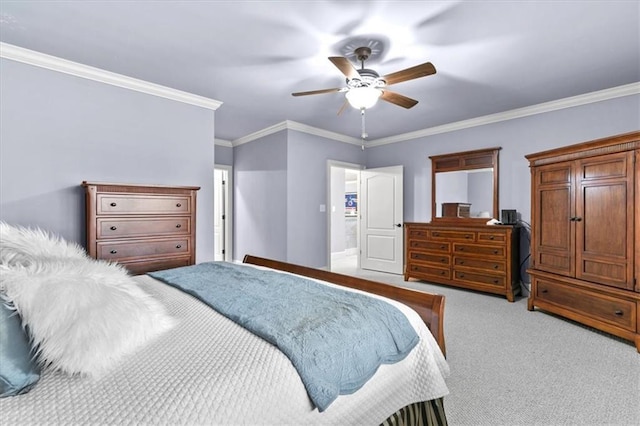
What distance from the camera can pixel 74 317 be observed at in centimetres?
85

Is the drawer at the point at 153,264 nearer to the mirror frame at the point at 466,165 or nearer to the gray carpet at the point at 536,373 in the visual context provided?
the gray carpet at the point at 536,373

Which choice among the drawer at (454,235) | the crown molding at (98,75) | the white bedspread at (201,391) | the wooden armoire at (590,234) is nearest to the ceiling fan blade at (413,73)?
the wooden armoire at (590,234)

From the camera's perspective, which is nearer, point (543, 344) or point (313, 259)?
point (543, 344)

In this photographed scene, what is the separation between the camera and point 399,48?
2.58m

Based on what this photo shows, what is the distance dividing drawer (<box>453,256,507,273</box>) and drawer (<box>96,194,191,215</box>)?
3507 millimetres

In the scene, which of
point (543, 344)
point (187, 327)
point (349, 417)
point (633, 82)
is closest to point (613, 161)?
point (633, 82)

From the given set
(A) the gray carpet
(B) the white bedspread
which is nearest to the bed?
(B) the white bedspread

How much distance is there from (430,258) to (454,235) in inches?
19.7

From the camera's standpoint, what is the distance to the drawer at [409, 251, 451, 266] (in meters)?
4.36

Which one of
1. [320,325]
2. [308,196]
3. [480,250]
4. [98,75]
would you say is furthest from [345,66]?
[480,250]

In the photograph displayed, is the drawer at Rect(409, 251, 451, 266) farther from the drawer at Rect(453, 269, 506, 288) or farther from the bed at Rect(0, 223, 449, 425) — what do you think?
the bed at Rect(0, 223, 449, 425)

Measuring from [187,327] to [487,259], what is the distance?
153 inches

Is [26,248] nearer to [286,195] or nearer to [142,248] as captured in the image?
[142,248]

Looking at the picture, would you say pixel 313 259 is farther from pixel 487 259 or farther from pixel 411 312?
pixel 411 312
